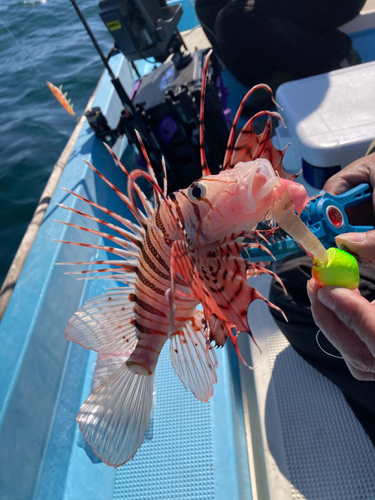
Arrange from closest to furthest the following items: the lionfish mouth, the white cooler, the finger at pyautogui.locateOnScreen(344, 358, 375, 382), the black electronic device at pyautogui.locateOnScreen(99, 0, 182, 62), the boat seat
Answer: the lionfish mouth < the finger at pyautogui.locateOnScreen(344, 358, 375, 382) < the white cooler < the black electronic device at pyautogui.locateOnScreen(99, 0, 182, 62) < the boat seat

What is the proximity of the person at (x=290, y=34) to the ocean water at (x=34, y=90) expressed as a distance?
3767mm

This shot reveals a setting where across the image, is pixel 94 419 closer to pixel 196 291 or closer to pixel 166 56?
pixel 196 291

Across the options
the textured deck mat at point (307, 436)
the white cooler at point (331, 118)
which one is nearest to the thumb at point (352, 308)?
the textured deck mat at point (307, 436)

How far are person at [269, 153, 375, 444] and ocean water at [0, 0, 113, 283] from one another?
3.88 metres

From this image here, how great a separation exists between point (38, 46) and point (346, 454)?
40.1 ft

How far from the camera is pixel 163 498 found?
186cm

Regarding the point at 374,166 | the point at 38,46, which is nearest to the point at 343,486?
the point at 374,166

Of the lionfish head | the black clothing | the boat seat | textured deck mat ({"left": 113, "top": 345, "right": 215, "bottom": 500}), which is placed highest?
the lionfish head

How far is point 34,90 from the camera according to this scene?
26.2 feet

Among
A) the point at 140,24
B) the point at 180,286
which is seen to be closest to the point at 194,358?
the point at 180,286

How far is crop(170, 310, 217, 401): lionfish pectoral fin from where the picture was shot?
1336mm

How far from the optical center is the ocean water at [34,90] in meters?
5.30

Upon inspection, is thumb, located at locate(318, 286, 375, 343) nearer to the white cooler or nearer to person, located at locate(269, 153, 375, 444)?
person, located at locate(269, 153, 375, 444)

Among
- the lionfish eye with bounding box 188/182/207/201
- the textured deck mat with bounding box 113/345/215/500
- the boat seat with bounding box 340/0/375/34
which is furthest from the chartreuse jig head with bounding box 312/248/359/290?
the boat seat with bounding box 340/0/375/34
